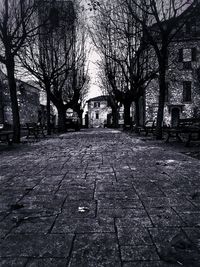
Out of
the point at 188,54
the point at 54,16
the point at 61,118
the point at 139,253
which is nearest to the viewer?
the point at 139,253

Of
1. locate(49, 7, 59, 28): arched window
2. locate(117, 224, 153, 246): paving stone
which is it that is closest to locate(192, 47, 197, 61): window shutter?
locate(49, 7, 59, 28): arched window

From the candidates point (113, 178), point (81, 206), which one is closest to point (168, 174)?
point (113, 178)

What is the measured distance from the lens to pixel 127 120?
29.8 meters

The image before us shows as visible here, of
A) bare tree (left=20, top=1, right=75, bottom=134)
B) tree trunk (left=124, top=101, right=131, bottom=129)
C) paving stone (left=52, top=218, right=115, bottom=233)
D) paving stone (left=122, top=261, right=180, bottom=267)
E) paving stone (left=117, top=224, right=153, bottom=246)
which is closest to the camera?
paving stone (left=122, top=261, right=180, bottom=267)

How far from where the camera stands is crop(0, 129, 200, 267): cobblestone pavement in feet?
6.88

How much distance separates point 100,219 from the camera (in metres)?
2.88

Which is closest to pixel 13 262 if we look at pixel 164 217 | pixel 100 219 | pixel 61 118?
pixel 100 219

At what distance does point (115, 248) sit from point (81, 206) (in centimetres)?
119

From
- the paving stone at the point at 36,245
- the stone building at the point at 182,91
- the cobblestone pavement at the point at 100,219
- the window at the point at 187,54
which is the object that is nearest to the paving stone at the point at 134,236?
the cobblestone pavement at the point at 100,219

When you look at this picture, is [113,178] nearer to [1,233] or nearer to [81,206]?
[81,206]

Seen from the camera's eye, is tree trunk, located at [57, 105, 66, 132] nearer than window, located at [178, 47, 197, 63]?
Yes

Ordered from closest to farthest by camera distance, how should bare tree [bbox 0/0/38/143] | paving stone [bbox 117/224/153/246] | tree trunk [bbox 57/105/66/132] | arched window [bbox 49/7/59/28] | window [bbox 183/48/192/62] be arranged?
paving stone [bbox 117/224/153/246], bare tree [bbox 0/0/38/143], arched window [bbox 49/7/59/28], tree trunk [bbox 57/105/66/132], window [bbox 183/48/192/62]

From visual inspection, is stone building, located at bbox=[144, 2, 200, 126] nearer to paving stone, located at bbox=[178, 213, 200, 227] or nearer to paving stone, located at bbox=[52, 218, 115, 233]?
paving stone, located at bbox=[178, 213, 200, 227]

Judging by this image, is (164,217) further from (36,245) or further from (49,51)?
(49,51)
